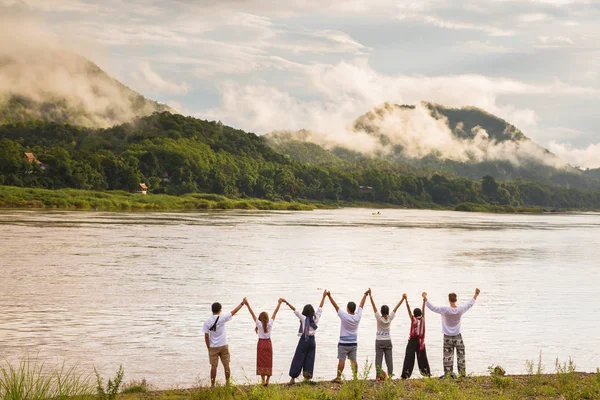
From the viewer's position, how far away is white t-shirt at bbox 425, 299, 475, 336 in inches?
768

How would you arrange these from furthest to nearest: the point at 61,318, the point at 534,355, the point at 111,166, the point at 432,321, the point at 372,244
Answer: the point at 111,166 → the point at 372,244 → the point at 432,321 → the point at 61,318 → the point at 534,355

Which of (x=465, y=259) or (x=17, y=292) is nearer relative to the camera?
(x=17, y=292)

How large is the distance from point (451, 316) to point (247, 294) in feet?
64.1

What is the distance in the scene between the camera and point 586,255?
69000 millimetres

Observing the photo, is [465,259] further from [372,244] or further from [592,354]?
A: [592,354]

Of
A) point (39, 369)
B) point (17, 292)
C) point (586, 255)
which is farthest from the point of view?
point (586, 255)

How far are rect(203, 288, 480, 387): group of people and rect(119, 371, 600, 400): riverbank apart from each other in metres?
0.61

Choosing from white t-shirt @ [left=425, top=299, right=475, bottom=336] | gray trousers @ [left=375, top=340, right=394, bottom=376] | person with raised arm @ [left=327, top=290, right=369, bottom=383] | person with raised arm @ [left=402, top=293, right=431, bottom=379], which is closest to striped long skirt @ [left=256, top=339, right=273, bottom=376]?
person with raised arm @ [left=327, top=290, right=369, bottom=383]

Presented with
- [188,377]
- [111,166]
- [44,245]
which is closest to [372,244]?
[44,245]

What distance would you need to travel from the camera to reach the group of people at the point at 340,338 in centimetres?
1819

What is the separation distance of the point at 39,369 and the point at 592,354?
18788 millimetres

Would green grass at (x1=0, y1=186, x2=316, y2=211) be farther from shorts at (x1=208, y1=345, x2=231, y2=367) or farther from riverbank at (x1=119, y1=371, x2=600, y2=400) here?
riverbank at (x1=119, y1=371, x2=600, y2=400)

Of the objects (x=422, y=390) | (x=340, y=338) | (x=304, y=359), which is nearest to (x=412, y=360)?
(x=340, y=338)

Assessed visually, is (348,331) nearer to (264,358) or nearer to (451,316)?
(264,358)
